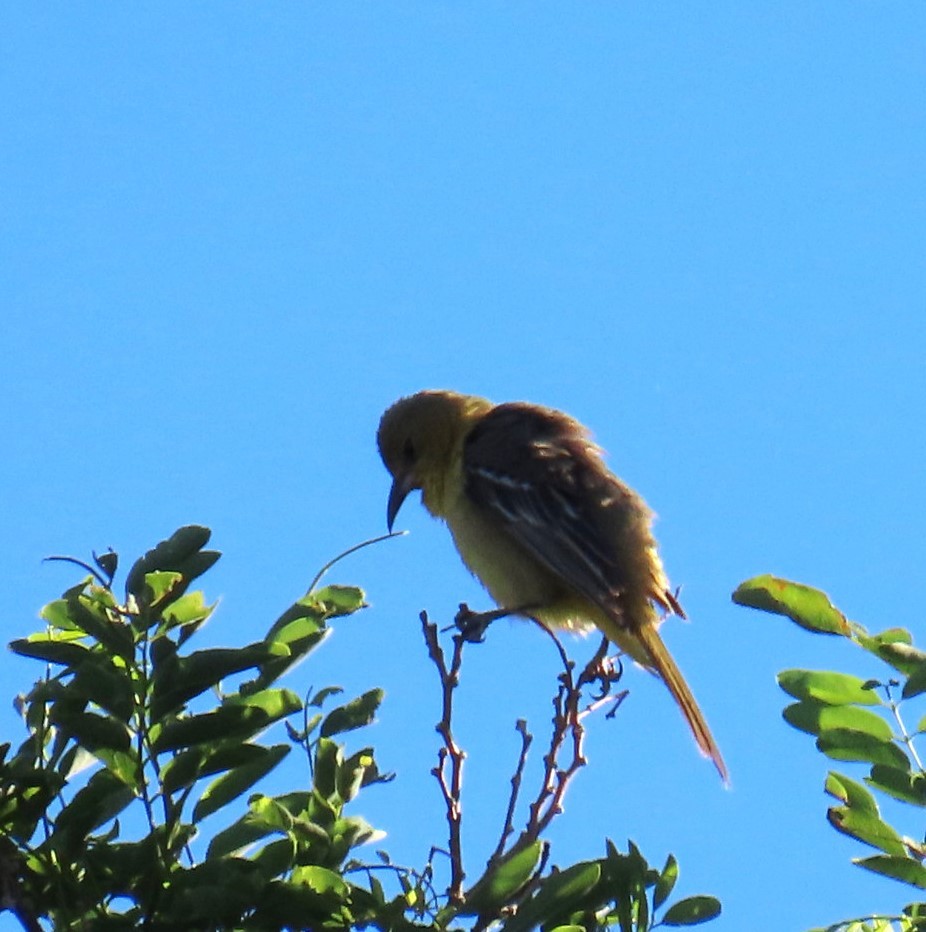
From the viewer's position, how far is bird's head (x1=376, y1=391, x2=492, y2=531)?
689cm

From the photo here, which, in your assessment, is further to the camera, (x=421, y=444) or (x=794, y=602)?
(x=421, y=444)

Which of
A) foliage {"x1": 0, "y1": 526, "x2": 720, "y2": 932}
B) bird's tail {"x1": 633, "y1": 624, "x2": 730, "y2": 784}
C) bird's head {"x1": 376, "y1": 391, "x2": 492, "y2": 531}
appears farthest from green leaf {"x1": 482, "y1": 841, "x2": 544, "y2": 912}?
bird's head {"x1": 376, "y1": 391, "x2": 492, "y2": 531}

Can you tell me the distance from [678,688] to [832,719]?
8.56 feet

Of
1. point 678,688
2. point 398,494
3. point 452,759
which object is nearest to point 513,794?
point 452,759

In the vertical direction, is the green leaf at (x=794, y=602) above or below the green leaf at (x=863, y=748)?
above

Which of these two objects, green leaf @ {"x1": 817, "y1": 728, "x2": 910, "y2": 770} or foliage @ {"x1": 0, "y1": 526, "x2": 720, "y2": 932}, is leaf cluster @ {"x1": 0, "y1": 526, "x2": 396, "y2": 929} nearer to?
foliage @ {"x1": 0, "y1": 526, "x2": 720, "y2": 932}

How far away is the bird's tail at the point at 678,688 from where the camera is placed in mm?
4996

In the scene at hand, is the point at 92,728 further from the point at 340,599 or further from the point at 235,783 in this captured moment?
the point at 340,599

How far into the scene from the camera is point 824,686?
257 centimetres

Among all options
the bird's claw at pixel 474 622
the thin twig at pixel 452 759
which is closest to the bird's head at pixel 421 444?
the bird's claw at pixel 474 622

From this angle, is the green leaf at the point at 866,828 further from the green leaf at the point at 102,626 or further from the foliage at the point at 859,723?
the green leaf at the point at 102,626

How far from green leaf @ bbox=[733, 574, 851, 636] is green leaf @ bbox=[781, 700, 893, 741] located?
A: 140mm

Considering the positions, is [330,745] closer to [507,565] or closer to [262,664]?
[262,664]

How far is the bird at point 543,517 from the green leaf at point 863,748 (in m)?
2.45
